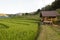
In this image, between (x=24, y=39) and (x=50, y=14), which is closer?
(x=24, y=39)

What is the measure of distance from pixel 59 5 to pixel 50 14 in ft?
77.8

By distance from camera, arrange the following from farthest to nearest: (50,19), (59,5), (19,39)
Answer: (59,5) → (50,19) → (19,39)

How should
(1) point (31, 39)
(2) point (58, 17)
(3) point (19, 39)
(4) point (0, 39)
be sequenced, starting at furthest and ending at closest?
(2) point (58, 17)
(1) point (31, 39)
(3) point (19, 39)
(4) point (0, 39)

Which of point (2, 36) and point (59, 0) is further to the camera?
point (59, 0)

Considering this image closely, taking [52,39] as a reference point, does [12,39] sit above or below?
above

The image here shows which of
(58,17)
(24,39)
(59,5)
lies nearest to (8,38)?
(24,39)

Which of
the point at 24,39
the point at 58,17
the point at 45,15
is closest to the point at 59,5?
the point at 58,17

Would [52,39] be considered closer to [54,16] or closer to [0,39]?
[0,39]

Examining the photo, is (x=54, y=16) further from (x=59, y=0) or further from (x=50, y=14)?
(x=59, y=0)

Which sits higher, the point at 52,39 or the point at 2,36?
the point at 2,36

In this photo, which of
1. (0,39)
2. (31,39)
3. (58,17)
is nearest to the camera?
(0,39)

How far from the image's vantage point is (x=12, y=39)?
395 inches

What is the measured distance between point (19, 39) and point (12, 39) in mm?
494

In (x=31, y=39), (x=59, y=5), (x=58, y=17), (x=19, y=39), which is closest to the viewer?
(x=19, y=39)
